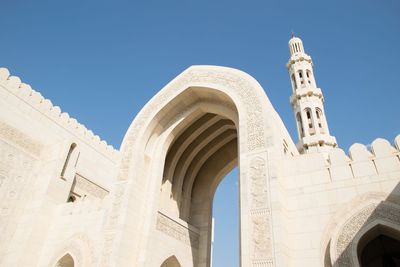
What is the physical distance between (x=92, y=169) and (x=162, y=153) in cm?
385

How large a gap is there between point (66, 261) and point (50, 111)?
15.8ft

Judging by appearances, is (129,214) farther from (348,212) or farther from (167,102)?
(348,212)

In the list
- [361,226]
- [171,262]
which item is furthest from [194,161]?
[361,226]

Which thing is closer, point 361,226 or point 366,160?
point 361,226

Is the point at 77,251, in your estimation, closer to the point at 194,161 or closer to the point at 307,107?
the point at 194,161

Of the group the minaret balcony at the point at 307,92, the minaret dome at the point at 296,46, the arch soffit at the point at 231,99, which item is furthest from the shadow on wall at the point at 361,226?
the minaret dome at the point at 296,46

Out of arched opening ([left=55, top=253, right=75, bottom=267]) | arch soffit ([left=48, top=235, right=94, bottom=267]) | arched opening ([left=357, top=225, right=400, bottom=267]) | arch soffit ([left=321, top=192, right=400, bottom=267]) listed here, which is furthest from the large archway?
arched opening ([left=357, top=225, right=400, bottom=267])

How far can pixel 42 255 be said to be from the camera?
8117 mm

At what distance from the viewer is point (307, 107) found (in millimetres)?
16234

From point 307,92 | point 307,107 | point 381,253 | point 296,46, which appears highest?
point 296,46

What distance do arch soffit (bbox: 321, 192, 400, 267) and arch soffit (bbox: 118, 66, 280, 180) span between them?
181 centimetres

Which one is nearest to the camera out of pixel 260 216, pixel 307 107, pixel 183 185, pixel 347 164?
pixel 260 216

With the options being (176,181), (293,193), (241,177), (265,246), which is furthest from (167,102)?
(265,246)

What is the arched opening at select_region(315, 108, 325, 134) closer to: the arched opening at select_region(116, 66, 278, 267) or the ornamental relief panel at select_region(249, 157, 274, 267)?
the arched opening at select_region(116, 66, 278, 267)
